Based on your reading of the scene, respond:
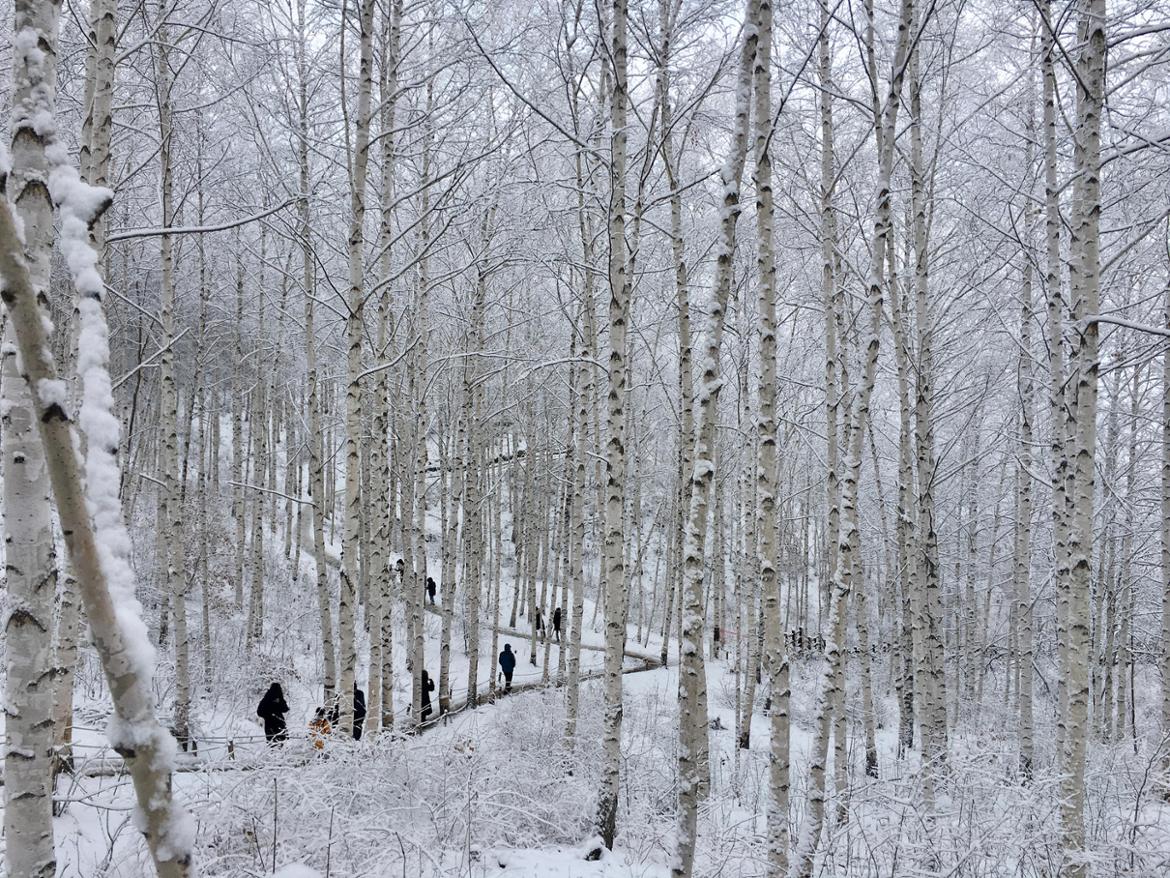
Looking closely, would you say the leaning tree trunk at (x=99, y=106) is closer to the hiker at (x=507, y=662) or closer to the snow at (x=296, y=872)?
the snow at (x=296, y=872)

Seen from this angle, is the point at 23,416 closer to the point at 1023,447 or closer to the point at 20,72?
the point at 20,72

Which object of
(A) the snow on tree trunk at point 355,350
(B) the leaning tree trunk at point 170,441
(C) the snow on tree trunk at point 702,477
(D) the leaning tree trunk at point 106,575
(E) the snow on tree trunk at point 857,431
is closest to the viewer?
(D) the leaning tree trunk at point 106,575

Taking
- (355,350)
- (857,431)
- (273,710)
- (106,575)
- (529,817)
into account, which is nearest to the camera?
(106,575)

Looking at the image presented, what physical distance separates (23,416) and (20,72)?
1068 mm

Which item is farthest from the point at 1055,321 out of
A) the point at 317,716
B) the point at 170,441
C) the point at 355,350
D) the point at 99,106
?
the point at 170,441

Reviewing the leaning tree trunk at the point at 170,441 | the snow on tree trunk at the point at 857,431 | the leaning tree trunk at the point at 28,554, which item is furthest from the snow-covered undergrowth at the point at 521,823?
the leaning tree trunk at the point at 170,441

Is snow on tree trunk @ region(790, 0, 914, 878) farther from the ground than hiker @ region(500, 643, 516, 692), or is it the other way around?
snow on tree trunk @ region(790, 0, 914, 878)

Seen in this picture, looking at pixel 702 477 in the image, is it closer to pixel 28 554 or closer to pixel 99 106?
pixel 28 554

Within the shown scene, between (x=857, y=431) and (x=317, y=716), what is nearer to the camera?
(x=857, y=431)

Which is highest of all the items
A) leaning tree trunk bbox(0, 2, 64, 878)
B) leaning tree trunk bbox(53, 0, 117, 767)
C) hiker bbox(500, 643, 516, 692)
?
leaning tree trunk bbox(53, 0, 117, 767)

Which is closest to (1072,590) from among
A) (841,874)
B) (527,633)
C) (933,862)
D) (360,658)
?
(933,862)

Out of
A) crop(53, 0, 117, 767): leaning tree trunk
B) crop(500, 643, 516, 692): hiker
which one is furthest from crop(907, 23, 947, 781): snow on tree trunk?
crop(500, 643, 516, 692): hiker

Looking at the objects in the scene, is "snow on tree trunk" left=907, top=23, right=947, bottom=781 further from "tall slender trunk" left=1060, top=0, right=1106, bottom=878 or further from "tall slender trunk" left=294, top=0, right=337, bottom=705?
"tall slender trunk" left=294, top=0, right=337, bottom=705

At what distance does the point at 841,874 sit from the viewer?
470 cm
